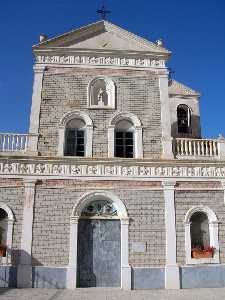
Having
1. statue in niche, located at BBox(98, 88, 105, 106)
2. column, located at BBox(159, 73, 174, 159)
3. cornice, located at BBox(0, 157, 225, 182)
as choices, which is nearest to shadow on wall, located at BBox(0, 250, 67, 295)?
cornice, located at BBox(0, 157, 225, 182)

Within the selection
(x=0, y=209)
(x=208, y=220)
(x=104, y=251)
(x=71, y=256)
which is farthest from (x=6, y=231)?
(x=208, y=220)

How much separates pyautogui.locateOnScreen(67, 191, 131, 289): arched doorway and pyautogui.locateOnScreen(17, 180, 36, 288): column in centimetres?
148

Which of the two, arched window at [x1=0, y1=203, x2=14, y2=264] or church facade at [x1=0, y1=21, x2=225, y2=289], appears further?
church facade at [x1=0, y1=21, x2=225, y2=289]

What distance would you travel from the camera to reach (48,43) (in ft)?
53.6

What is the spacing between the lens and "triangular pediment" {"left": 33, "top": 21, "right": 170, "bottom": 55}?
53.9ft

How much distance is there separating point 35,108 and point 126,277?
759 cm

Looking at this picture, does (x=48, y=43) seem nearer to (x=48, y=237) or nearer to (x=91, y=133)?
(x=91, y=133)

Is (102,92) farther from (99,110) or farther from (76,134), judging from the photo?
(76,134)

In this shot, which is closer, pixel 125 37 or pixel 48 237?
pixel 48 237

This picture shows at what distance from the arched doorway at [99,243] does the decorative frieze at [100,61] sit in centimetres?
581

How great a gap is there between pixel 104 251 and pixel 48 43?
912 cm

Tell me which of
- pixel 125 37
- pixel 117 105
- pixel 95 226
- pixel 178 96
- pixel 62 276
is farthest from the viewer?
pixel 178 96

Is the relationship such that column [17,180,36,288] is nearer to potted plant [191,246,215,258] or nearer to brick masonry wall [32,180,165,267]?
brick masonry wall [32,180,165,267]

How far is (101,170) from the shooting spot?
581 inches
